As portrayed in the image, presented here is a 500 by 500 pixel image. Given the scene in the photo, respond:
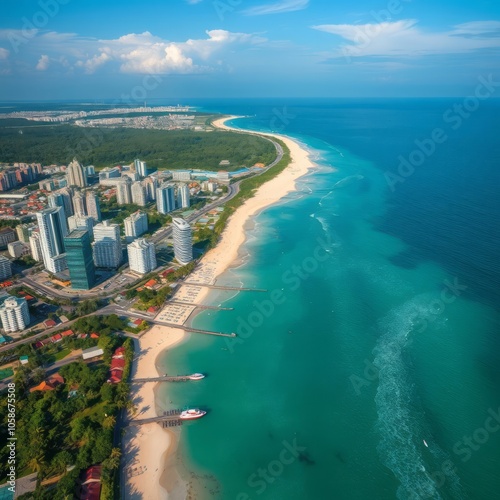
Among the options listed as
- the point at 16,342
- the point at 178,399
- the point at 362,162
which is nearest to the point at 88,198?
the point at 16,342

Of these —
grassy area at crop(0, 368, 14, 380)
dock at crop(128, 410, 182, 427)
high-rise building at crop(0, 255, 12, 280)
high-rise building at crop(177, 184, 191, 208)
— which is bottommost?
dock at crop(128, 410, 182, 427)

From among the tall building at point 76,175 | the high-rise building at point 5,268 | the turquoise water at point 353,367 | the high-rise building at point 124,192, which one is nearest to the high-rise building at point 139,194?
the high-rise building at point 124,192

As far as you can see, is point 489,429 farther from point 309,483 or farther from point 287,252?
point 287,252

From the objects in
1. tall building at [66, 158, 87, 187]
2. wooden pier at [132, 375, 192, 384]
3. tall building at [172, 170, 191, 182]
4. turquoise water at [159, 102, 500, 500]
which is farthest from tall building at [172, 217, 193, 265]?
tall building at [66, 158, 87, 187]

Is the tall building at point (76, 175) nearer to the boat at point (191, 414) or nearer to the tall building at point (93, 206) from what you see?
the tall building at point (93, 206)

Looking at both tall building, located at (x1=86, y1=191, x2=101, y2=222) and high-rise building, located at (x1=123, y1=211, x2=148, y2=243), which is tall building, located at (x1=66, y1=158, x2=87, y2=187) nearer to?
tall building, located at (x1=86, y1=191, x2=101, y2=222)

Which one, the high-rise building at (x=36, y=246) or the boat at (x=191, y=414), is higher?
the high-rise building at (x=36, y=246)
